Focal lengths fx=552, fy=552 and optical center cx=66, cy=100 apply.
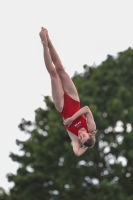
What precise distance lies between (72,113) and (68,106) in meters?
0.22

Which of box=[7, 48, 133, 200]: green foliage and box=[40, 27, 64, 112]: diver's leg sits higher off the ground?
box=[7, 48, 133, 200]: green foliage

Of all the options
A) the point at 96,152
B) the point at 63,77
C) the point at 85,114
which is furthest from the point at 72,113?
the point at 96,152

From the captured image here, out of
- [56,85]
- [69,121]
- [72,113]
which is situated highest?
[56,85]

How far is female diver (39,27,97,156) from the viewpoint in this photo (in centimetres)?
1286

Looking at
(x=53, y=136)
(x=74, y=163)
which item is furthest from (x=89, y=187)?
(x=53, y=136)

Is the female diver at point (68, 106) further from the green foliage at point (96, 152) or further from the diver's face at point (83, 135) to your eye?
the green foliage at point (96, 152)

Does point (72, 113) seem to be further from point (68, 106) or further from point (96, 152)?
point (96, 152)

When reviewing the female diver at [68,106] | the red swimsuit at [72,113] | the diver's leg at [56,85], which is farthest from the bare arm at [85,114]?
the diver's leg at [56,85]

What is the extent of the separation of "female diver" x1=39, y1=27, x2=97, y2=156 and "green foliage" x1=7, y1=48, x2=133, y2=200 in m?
14.7

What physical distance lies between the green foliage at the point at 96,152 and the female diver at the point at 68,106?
14.7 m

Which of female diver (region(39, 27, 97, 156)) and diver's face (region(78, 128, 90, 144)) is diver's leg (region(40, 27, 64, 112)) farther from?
diver's face (region(78, 128, 90, 144))

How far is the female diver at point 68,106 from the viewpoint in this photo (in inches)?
506

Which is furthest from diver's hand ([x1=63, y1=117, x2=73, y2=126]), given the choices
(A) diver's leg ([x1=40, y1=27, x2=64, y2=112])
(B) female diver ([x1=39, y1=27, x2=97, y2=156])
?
(A) diver's leg ([x1=40, y1=27, x2=64, y2=112])

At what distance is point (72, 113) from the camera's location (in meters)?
13.4
